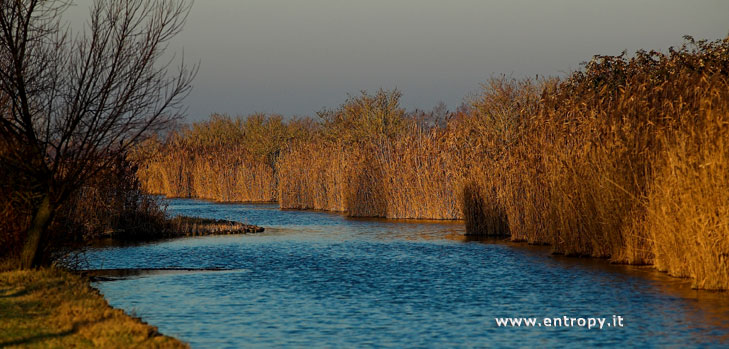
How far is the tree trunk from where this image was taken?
13969mm

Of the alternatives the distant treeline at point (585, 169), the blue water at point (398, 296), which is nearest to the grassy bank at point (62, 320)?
the blue water at point (398, 296)

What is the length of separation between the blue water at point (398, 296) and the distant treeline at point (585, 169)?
747 millimetres

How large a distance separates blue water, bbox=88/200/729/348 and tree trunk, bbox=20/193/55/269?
1335 millimetres

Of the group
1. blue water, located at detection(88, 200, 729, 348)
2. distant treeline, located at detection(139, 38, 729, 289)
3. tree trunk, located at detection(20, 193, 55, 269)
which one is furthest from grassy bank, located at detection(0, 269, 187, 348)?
distant treeline, located at detection(139, 38, 729, 289)

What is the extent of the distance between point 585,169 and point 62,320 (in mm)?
10995

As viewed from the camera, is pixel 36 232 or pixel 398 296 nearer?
pixel 398 296

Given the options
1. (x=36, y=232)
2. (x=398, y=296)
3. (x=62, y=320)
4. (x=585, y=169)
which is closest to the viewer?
(x=62, y=320)

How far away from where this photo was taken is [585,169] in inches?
696

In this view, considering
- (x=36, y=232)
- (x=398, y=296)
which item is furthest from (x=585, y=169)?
(x=36, y=232)

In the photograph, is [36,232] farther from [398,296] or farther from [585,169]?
[585,169]

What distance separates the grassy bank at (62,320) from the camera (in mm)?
8945

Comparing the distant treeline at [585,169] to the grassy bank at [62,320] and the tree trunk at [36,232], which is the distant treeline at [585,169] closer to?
the grassy bank at [62,320]

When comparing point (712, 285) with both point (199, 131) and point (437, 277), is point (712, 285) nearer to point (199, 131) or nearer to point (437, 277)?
point (437, 277)

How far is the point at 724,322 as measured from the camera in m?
11.0
